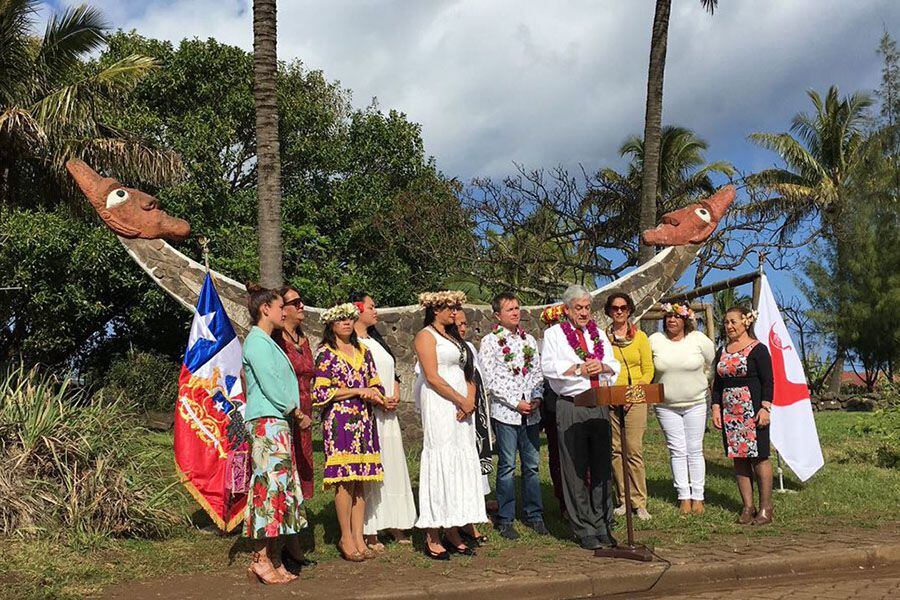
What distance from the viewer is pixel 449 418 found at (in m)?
6.72

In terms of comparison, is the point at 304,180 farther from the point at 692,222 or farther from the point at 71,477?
the point at 71,477

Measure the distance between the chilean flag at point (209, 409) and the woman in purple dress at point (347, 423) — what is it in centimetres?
126

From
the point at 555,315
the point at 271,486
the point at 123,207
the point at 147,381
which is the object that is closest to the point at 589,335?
the point at 555,315

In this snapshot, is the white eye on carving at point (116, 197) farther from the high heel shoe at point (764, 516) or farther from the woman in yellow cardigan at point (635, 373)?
the high heel shoe at point (764, 516)

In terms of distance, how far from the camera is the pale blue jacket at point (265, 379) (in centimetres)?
598

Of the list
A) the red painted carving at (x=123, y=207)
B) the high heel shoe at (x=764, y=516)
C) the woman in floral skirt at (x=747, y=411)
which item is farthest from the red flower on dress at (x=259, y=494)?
the red painted carving at (x=123, y=207)

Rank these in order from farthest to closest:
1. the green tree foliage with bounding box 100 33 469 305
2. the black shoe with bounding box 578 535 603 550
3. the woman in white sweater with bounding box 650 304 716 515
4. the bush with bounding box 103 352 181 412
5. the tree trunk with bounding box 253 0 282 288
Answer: the green tree foliage with bounding box 100 33 469 305, the bush with bounding box 103 352 181 412, the tree trunk with bounding box 253 0 282 288, the woman in white sweater with bounding box 650 304 716 515, the black shoe with bounding box 578 535 603 550

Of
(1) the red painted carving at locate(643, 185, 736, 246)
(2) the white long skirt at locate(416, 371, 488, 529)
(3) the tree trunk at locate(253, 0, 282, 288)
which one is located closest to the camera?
(2) the white long skirt at locate(416, 371, 488, 529)

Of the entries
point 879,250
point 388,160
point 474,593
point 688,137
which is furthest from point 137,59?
point 879,250

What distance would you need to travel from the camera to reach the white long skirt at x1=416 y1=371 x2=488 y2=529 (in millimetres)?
6590

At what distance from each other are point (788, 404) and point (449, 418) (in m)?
4.75

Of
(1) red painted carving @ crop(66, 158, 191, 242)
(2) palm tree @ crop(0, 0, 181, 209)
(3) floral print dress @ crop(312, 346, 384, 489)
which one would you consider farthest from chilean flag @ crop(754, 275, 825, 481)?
(2) palm tree @ crop(0, 0, 181, 209)

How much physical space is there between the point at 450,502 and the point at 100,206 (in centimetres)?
554

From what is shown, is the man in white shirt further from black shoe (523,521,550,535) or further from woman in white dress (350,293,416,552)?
woman in white dress (350,293,416,552)
